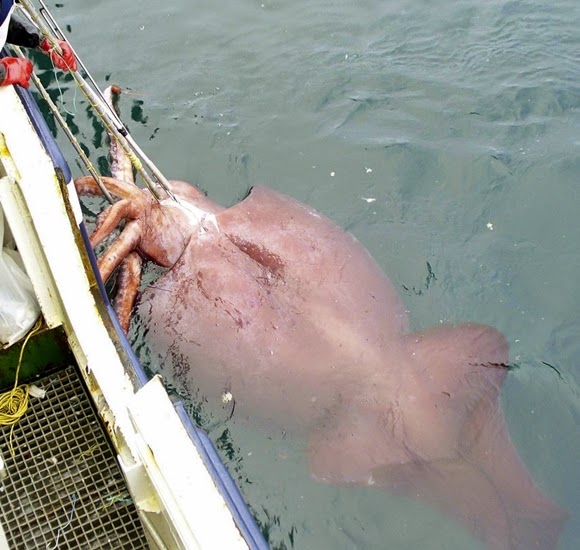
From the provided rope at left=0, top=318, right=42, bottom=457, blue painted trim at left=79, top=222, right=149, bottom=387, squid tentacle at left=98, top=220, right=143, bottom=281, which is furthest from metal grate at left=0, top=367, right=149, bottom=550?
squid tentacle at left=98, top=220, right=143, bottom=281

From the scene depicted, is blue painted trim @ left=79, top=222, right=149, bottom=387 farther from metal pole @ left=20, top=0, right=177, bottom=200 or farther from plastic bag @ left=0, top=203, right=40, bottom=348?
metal pole @ left=20, top=0, right=177, bottom=200

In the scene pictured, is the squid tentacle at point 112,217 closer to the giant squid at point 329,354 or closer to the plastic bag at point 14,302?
the giant squid at point 329,354

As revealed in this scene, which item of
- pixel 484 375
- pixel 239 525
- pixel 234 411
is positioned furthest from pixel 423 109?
pixel 239 525

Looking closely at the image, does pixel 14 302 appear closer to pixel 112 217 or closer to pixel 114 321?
A: pixel 114 321

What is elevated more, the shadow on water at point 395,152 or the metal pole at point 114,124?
the metal pole at point 114,124

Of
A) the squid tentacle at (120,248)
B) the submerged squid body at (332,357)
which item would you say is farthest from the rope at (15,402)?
the submerged squid body at (332,357)

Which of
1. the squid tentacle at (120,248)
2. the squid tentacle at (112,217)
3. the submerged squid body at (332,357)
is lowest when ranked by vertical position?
the submerged squid body at (332,357)

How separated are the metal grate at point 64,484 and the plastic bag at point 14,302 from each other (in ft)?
1.38

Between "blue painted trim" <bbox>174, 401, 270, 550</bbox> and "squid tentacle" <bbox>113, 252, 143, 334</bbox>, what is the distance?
1681mm

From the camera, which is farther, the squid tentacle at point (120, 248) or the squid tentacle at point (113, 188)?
the squid tentacle at point (113, 188)

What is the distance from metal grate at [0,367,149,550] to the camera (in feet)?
12.1

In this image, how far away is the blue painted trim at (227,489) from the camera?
10.1 ft

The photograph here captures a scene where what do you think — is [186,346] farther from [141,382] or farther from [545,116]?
[545,116]

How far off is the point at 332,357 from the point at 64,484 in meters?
1.89
